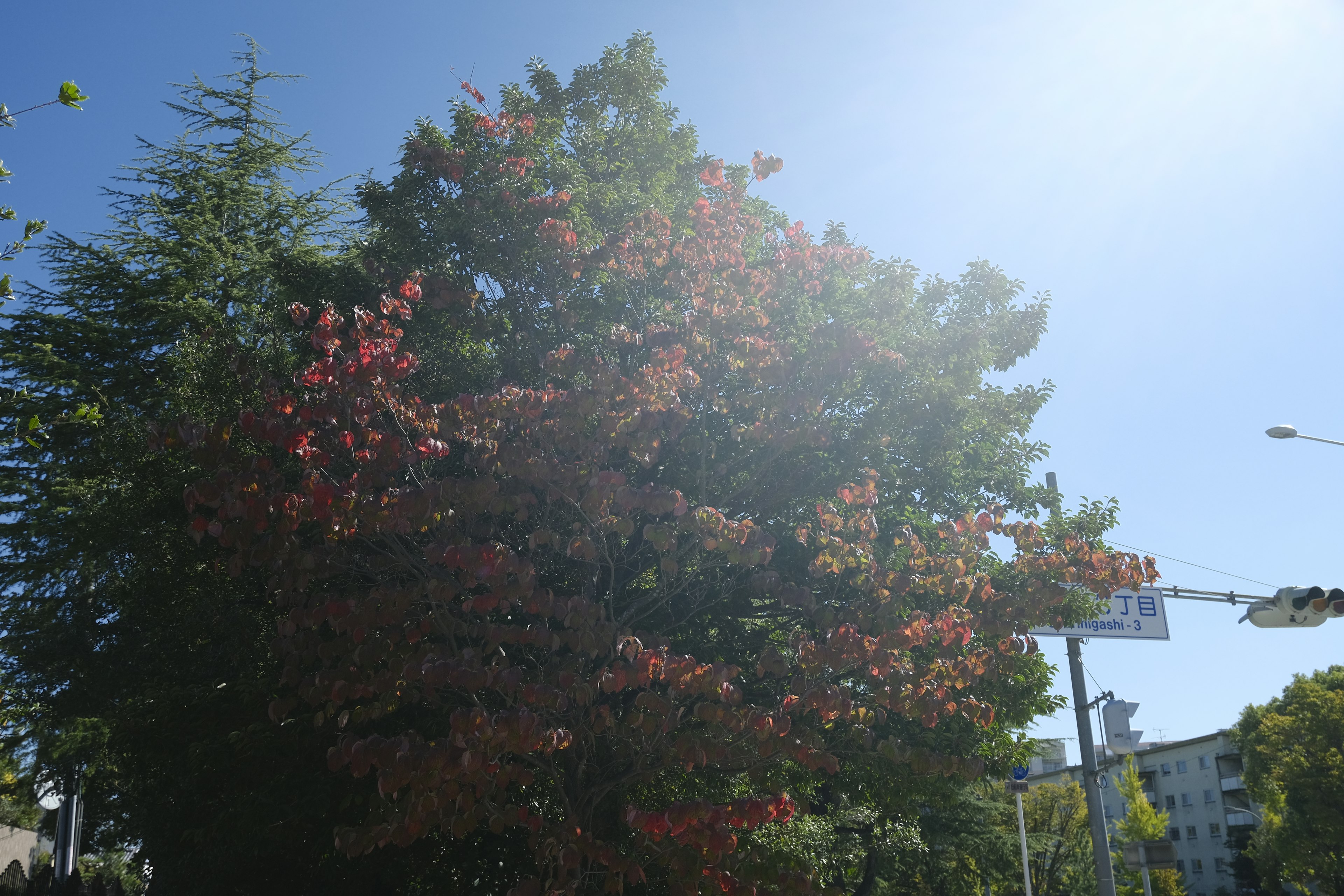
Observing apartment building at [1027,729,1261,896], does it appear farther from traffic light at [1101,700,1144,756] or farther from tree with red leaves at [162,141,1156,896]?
tree with red leaves at [162,141,1156,896]

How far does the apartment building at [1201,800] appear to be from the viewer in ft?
201

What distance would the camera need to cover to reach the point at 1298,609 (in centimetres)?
1251

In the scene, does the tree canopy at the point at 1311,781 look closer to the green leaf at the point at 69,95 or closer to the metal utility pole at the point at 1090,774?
the metal utility pole at the point at 1090,774

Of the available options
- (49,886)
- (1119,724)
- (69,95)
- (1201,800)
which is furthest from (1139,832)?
(69,95)

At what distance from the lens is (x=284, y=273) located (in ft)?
39.6

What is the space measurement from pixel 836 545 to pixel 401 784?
12.6ft

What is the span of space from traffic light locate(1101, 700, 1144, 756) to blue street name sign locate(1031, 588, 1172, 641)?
89.8 inches

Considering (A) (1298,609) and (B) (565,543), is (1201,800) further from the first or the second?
(B) (565,543)

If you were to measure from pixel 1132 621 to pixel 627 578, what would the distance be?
7789 mm

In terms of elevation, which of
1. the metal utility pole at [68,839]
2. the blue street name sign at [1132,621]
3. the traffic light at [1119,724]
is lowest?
the metal utility pole at [68,839]

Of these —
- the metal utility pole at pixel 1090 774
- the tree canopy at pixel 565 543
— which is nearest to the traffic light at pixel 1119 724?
the metal utility pole at pixel 1090 774

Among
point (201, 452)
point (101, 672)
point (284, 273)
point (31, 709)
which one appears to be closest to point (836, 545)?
point (201, 452)

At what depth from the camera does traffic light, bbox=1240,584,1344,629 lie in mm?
12234

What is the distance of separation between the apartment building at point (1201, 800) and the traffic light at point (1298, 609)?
172ft
